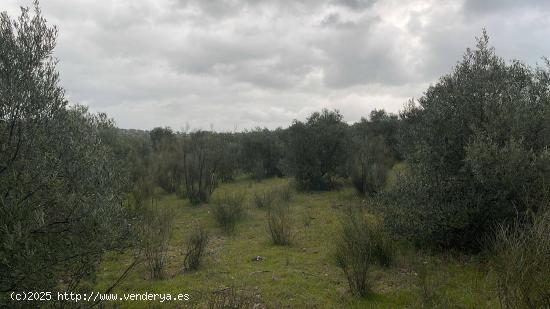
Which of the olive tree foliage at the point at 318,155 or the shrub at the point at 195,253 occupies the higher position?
the olive tree foliage at the point at 318,155

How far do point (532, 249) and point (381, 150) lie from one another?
2159 cm

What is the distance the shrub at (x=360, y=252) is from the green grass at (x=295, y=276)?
262mm

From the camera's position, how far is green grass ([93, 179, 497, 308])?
7.34 m

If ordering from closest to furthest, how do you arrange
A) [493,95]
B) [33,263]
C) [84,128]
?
[33,263]
[84,128]
[493,95]

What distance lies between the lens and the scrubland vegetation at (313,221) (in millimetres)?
4988

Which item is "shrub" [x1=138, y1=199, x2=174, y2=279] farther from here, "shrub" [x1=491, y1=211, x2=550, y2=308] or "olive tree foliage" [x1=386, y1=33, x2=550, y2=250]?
"shrub" [x1=491, y1=211, x2=550, y2=308]

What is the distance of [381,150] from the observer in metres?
26.0

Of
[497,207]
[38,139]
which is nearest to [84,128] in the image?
[38,139]

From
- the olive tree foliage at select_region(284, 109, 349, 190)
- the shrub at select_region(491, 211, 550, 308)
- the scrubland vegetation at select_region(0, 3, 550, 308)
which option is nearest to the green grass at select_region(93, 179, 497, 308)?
the scrubland vegetation at select_region(0, 3, 550, 308)

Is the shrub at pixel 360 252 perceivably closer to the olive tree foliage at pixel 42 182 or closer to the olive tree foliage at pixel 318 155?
the olive tree foliage at pixel 42 182

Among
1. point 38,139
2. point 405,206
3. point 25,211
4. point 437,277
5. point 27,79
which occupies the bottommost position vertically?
point 437,277

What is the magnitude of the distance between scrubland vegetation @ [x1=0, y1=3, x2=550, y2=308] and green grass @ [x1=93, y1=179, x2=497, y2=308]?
0.16ft

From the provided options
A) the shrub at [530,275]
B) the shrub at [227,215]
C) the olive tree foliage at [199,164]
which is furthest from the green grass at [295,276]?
the olive tree foliage at [199,164]

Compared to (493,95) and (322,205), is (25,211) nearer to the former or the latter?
(493,95)
